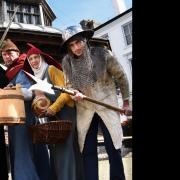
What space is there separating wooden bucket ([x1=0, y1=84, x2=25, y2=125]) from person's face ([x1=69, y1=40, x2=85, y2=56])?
599mm

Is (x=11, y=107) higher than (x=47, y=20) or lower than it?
lower

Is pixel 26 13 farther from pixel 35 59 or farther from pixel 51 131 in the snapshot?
pixel 51 131

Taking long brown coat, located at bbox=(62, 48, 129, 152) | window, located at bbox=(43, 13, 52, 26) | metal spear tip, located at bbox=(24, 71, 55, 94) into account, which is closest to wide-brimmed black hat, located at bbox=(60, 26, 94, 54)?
long brown coat, located at bbox=(62, 48, 129, 152)

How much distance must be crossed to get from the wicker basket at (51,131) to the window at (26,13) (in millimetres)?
13158

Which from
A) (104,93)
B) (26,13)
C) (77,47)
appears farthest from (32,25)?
(104,93)

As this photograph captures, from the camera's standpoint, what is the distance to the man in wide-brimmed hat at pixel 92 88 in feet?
9.73

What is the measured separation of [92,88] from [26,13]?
13617mm

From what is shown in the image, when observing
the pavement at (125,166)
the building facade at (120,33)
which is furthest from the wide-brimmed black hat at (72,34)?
the building facade at (120,33)

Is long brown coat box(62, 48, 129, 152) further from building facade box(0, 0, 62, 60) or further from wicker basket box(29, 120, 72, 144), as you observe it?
→ building facade box(0, 0, 62, 60)

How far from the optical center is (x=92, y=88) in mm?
3076

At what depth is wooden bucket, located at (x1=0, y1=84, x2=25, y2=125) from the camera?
270 centimetres

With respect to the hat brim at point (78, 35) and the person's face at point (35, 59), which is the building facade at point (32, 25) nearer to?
the person's face at point (35, 59)

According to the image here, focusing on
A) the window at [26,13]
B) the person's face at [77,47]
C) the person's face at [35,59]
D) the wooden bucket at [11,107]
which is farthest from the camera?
the window at [26,13]

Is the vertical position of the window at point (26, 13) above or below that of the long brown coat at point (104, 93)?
above
